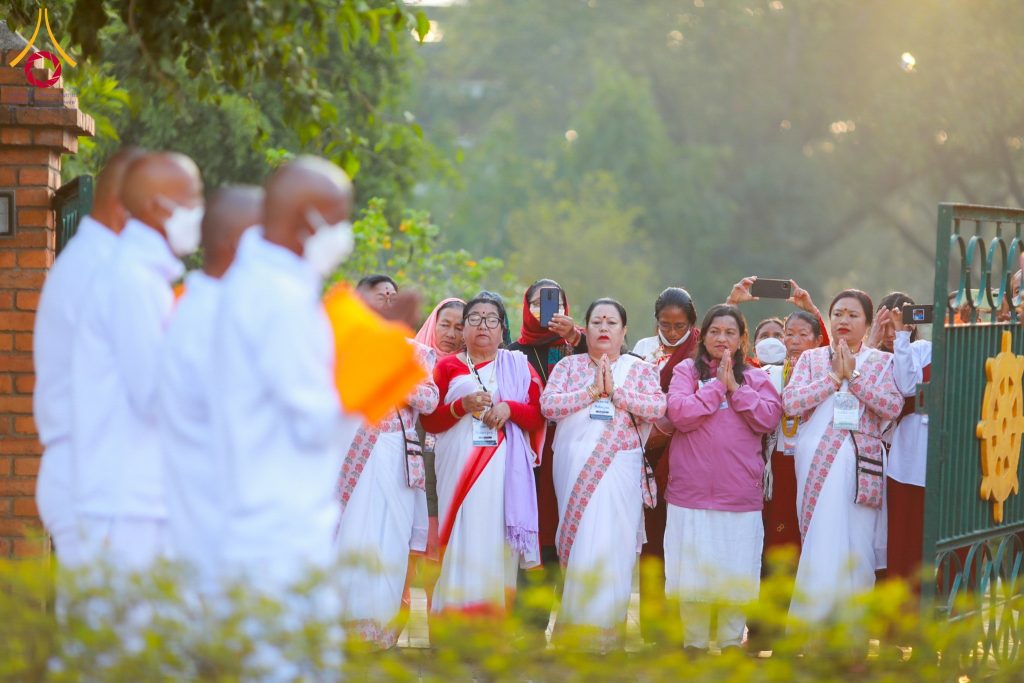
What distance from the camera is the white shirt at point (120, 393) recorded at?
4336mm

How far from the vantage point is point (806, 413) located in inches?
316

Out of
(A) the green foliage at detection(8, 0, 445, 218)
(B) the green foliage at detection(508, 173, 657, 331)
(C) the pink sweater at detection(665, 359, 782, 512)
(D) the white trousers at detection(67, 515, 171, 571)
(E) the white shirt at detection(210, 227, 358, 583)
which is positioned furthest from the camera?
(B) the green foliage at detection(508, 173, 657, 331)

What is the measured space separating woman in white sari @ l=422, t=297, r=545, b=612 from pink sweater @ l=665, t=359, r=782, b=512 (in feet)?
2.65

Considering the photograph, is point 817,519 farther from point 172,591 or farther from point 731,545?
point 172,591

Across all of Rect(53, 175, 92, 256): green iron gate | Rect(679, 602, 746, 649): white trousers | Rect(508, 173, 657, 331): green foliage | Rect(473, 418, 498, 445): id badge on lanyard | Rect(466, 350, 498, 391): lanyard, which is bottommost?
Rect(679, 602, 746, 649): white trousers

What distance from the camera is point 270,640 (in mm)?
3641

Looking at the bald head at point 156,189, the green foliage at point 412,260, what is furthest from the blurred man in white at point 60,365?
the green foliage at point 412,260

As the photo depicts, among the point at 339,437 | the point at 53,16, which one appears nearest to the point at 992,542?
the point at 339,437

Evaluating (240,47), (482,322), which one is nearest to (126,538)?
(240,47)

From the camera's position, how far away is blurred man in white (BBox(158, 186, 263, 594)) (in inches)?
163

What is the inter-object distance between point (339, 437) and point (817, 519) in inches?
166

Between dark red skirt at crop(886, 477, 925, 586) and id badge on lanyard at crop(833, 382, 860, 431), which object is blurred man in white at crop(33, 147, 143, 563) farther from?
dark red skirt at crop(886, 477, 925, 586)

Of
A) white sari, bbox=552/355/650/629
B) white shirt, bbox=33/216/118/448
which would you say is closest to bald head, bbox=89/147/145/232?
white shirt, bbox=33/216/118/448

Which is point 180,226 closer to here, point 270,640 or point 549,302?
point 270,640
